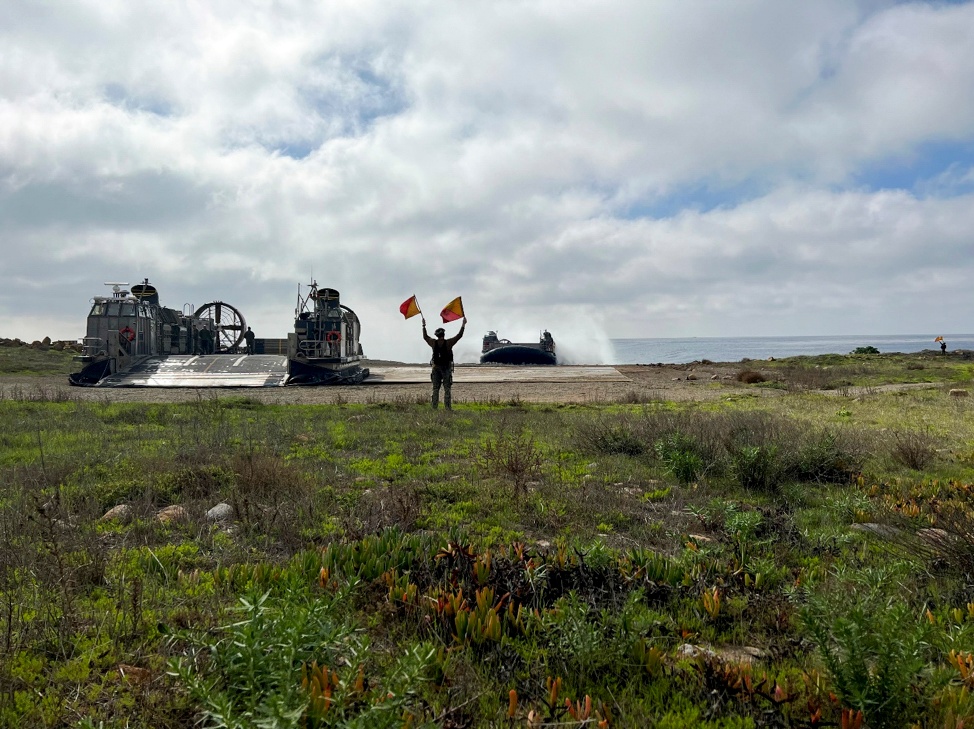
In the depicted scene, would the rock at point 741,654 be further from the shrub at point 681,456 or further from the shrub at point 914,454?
the shrub at point 914,454

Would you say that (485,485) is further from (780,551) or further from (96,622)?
(96,622)

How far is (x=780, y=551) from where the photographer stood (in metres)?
4.62

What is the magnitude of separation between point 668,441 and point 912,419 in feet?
22.6

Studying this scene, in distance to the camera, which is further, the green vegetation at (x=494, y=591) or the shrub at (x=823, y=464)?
the shrub at (x=823, y=464)

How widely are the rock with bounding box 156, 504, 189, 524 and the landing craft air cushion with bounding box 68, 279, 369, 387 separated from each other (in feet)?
64.6

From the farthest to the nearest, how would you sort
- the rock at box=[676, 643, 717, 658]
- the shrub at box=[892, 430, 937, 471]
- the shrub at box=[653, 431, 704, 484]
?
the shrub at box=[892, 430, 937, 471]
the shrub at box=[653, 431, 704, 484]
the rock at box=[676, 643, 717, 658]

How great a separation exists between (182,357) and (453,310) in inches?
773

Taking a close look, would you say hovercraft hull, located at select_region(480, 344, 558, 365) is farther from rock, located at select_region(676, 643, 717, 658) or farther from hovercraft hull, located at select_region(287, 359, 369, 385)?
rock, located at select_region(676, 643, 717, 658)

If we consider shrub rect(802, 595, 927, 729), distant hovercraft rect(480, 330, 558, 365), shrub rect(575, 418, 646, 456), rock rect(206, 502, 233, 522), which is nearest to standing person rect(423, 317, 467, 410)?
shrub rect(575, 418, 646, 456)

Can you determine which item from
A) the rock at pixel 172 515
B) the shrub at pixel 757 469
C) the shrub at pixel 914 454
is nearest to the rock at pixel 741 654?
the shrub at pixel 757 469

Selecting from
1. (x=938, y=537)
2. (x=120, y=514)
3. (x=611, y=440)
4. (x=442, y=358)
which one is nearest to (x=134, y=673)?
(x=120, y=514)

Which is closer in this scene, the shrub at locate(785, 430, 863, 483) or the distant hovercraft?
the shrub at locate(785, 430, 863, 483)

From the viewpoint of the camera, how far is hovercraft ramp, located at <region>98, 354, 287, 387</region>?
24.6 m

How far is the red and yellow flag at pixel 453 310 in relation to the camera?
1471cm
